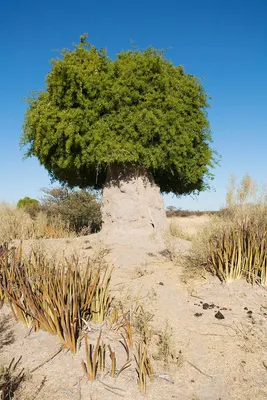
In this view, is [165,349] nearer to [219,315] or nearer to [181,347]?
[181,347]

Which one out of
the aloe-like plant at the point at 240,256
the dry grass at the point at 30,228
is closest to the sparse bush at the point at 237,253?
the aloe-like plant at the point at 240,256

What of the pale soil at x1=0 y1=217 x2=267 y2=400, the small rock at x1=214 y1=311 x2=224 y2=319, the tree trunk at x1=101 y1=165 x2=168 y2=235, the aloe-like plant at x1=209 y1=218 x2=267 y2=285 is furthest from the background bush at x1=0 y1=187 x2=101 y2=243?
the small rock at x1=214 y1=311 x2=224 y2=319

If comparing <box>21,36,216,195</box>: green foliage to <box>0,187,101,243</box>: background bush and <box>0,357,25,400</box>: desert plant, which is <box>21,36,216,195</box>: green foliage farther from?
<box>0,357,25,400</box>: desert plant

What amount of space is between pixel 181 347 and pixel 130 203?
5817 mm

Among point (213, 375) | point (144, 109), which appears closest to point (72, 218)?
point (144, 109)

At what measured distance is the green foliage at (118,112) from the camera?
9906mm

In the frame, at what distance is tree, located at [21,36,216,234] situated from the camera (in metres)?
9.91

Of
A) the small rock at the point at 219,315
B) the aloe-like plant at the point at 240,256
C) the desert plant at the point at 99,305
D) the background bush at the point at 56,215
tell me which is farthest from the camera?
the background bush at the point at 56,215

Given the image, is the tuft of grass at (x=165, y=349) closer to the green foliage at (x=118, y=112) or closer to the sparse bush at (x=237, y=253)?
the sparse bush at (x=237, y=253)

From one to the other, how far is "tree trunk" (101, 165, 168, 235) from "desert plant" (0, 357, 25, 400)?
629 cm

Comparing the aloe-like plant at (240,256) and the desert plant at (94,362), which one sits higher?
the aloe-like plant at (240,256)

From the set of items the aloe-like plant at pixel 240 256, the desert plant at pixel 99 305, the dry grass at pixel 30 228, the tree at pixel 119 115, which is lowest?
the desert plant at pixel 99 305

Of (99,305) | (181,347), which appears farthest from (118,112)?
(181,347)

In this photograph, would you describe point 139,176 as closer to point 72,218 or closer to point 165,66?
point 165,66
